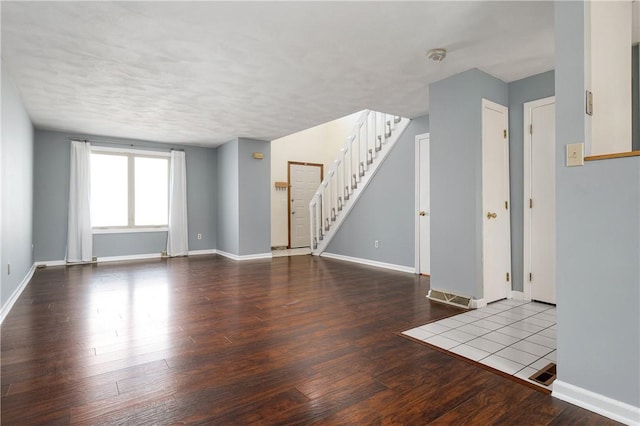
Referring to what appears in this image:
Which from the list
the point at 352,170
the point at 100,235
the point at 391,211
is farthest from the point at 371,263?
the point at 100,235

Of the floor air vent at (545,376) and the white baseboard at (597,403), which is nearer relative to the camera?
the white baseboard at (597,403)

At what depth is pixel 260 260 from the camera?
695 centimetres

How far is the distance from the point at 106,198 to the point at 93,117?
2.11 meters

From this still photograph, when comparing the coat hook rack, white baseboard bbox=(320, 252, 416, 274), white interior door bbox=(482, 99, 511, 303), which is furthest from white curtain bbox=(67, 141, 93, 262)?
white interior door bbox=(482, 99, 511, 303)

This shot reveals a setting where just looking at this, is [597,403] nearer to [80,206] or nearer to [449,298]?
[449,298]

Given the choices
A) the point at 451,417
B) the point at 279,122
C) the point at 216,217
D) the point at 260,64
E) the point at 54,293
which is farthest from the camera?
the point at 216,217

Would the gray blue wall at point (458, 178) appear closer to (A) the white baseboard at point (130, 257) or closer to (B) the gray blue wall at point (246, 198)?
(B) the gray blue wall at point (246, 198)

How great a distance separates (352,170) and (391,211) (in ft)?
4.57

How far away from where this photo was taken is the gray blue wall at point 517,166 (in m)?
3.86

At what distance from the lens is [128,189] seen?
7094 millimetres

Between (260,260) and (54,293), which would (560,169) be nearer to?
(54,293)

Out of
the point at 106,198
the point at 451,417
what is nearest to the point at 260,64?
the point at 451,417

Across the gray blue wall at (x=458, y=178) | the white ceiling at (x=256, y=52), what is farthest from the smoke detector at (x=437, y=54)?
the gray blue wall at (x=458, y=178)

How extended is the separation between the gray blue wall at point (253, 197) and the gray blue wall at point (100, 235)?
4.62 ft
